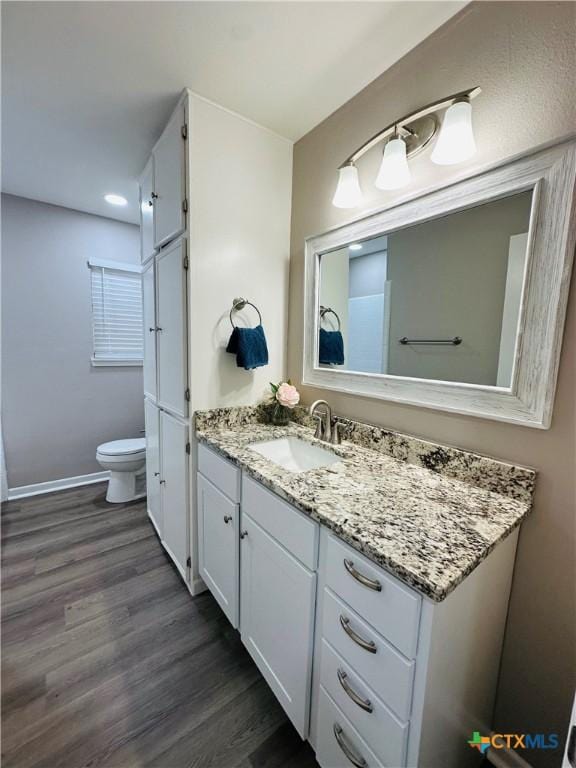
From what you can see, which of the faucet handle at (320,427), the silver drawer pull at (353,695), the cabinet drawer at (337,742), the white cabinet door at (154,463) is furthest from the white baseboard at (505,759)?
the white cabinet door at (154,463)

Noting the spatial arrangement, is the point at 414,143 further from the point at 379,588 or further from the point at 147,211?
the point at 147,211

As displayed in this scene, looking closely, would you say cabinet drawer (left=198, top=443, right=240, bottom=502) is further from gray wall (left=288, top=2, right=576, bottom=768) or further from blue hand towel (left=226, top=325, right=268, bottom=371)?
gray wall (left=288, top=2, right=576, bottom=768)

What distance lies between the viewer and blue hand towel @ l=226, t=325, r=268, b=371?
1528 millimetres

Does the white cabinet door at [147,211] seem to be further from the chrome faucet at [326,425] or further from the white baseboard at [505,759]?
the white baseboard at [505,759]

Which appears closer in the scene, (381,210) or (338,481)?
(338,481)

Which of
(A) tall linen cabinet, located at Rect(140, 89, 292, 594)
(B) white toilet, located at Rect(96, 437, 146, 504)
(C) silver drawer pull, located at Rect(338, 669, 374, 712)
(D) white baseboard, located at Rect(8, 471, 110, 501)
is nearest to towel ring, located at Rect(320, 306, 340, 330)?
(A) tall linen cabinet, located at Rect(140, 89, 292, 594)

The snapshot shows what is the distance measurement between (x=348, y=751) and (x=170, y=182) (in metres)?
2.20

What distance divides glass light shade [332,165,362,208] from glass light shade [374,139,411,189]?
0.18 metres

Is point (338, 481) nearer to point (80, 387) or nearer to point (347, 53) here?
point (347, 53)

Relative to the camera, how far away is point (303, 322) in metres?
1.70

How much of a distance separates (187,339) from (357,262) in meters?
0.87

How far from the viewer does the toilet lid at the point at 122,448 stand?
2.49m

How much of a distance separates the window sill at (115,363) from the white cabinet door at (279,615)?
2.36 metres

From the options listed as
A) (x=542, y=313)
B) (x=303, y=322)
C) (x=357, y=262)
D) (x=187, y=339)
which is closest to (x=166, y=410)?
(x=187, y=339)
